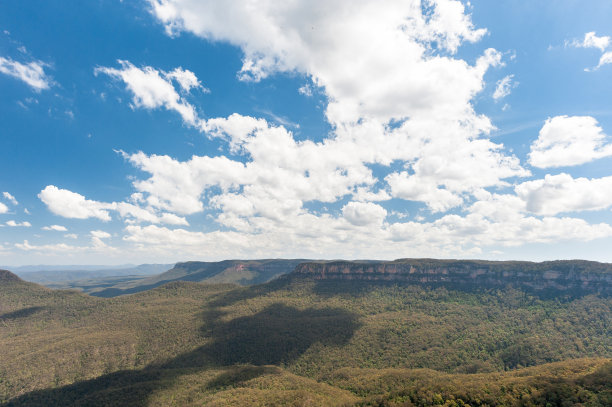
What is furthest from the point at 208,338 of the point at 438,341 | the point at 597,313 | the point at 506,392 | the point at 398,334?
the point at 597,313

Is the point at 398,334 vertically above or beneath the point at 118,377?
above

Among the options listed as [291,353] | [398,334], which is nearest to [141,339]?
[291,353]

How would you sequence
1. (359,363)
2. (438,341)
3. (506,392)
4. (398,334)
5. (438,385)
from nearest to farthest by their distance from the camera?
1. (506,392)
2. (438,385)
3. (359,363)
4. (438,341)
5. (398,334)

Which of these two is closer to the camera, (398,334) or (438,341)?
(438,341)

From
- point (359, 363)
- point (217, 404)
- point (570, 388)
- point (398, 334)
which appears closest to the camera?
point (570, 388)

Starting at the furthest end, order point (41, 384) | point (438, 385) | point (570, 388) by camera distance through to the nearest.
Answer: point (41, 384)
point (438, 385)
point (570, 388)

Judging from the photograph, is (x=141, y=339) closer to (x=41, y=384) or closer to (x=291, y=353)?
(x=41, y=384)

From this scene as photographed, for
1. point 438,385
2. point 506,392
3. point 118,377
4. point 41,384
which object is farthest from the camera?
point 118,377

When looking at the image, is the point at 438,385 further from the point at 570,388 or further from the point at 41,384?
the point at 41,384

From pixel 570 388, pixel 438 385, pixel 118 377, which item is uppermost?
pixel 570 388
